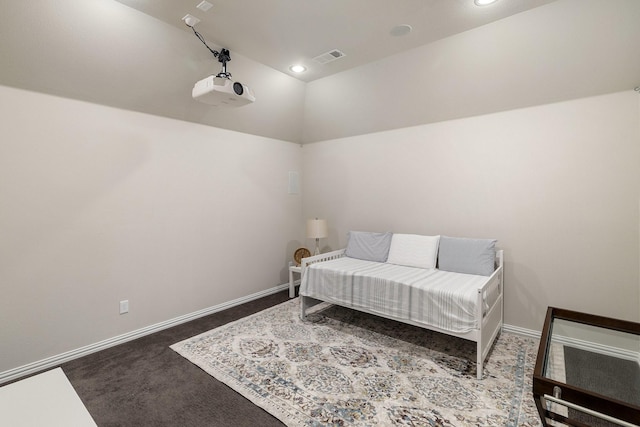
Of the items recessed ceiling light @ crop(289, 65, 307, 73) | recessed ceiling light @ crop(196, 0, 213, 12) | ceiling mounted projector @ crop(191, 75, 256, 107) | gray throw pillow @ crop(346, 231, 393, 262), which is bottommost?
gray throw pillow @ crop(346, 231, 393, 262)

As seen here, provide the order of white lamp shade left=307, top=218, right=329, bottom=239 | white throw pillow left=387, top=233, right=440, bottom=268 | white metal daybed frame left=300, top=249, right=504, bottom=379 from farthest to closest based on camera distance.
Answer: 1. white lamp shade left=307, top=218, right=329, bottom=239
2. white throw pillow left=387, top=233, right=440, bottom=268
3. white metal daybed frame left=300, top=249, right=504, bottom=379

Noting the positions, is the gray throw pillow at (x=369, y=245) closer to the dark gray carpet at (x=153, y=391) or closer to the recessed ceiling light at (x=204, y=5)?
the dark gray carpet at (x=153, y=391)

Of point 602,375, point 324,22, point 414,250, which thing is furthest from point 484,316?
point 324,22

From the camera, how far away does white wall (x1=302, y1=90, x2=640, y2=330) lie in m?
2.62

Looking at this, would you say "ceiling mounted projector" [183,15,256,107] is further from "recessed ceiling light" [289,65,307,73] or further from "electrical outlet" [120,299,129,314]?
"electrical outlet" [120,299,129,314]

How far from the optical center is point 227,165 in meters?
3.83

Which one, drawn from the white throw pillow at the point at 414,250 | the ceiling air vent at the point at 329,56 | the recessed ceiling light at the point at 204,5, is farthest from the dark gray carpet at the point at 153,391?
the ceiling air vent at the point at 329,56

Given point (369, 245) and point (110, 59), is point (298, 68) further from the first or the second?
point (369, 245)

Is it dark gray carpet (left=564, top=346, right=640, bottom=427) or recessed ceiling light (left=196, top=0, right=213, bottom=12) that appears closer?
dark gray carpet (left=564, top=346, right=640, bottom=427)

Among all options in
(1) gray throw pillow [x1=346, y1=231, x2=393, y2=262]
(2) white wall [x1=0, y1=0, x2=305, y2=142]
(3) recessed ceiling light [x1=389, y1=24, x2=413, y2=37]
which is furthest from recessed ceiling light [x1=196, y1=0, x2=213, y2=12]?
(1) gray throw pillow [x1=346, y1=231, x2=393, y2=262]

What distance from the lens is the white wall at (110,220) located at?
240 cm

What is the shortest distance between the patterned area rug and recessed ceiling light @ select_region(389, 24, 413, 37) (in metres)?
2.83

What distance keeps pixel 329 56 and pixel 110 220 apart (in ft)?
8.80

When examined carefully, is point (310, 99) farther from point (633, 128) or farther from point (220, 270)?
point (633, 128)
